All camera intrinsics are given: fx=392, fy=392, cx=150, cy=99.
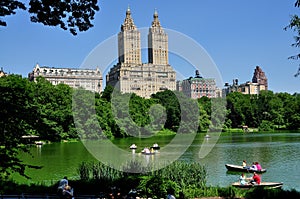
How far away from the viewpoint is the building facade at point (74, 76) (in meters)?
115

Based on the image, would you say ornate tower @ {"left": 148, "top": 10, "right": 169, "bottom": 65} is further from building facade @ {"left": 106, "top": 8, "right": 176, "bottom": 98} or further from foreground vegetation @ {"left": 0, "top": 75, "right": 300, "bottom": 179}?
foreground vegetation @ {"left": 0, "top": 75, "right": 300, "bottom": 179}

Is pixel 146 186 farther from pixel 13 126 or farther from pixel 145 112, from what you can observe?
pixel 145 112

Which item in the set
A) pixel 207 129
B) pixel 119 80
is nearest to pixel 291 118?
pixel 207 129

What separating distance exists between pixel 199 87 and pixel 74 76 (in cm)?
3786

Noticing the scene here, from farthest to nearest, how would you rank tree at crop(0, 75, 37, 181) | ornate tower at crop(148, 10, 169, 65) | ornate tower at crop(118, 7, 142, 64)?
ornate tower at crop(118, 7, 142, 64) → ornate tower at crop(148, 10, 169, 65) → tree at crop(0, 75, 37, 181)

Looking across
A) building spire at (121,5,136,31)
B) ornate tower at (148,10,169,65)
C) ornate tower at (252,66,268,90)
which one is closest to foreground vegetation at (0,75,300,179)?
ornate tower at (148,10,169,65)

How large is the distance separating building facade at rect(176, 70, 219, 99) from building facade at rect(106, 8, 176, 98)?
9.20m

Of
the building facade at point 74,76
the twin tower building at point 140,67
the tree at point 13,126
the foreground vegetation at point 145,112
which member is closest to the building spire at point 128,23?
the twin tower building at point 140,67

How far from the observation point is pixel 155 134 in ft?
196

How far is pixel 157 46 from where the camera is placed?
8856cm

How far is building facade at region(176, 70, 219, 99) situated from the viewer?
107688mm

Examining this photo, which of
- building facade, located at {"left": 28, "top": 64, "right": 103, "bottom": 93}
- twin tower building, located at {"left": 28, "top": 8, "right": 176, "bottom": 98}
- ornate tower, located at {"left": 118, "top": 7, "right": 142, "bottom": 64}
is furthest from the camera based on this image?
building facade, located at {"left": 28, "top": 64, "right": 103, "bottom": 93}

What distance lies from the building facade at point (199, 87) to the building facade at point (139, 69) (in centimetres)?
920

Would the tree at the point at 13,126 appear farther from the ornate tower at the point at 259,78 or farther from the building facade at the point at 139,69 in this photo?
the ornate tower at the point at 259,78
